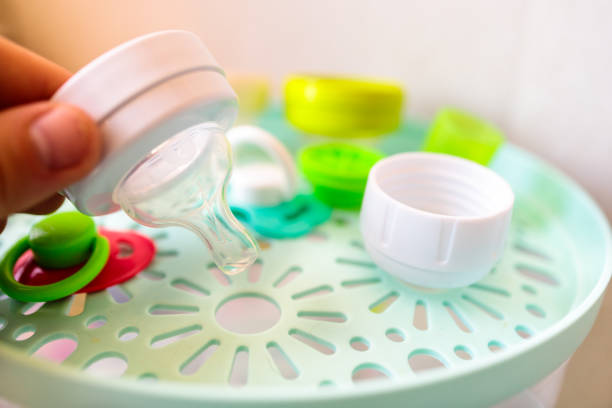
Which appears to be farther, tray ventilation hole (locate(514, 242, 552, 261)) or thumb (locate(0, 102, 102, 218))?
tray ventilation hole (locate(514, 242, 552, 261))

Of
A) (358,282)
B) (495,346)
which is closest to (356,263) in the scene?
(358,282)

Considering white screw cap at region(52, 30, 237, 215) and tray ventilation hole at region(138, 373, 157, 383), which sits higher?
white screw cap at region(52, 30, 237, 215)

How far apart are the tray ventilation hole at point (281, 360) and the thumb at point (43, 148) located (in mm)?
162

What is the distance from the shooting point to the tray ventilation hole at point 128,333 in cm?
32

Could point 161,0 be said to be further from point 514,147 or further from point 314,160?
point 514,147

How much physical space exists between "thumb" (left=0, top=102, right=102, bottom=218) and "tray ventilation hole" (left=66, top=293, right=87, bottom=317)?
101 millimetres

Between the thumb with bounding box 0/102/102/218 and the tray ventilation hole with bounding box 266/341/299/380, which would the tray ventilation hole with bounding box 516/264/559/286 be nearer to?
the tray ventilation hole with bounding box 266/341/299/380

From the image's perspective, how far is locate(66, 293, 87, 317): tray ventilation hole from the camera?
33cm

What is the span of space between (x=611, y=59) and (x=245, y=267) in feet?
1.37

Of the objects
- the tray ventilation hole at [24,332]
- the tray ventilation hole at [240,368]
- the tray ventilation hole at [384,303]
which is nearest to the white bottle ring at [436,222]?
the tray ventilation hole at [384,303]

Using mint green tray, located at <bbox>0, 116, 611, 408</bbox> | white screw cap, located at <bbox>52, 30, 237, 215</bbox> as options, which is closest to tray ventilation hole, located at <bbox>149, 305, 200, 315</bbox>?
mint green tray, located at <bbox>0, 116, 611, 408</bbox>

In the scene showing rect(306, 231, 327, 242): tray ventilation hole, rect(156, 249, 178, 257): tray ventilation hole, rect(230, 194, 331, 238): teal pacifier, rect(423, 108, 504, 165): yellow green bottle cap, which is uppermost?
rect(423, 108, 504, 165): yellow green bottle cap

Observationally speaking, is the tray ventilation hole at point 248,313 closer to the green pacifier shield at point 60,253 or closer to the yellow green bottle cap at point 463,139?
the green pacifier shield at point 60,253

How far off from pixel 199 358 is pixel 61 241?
5.6 inches
